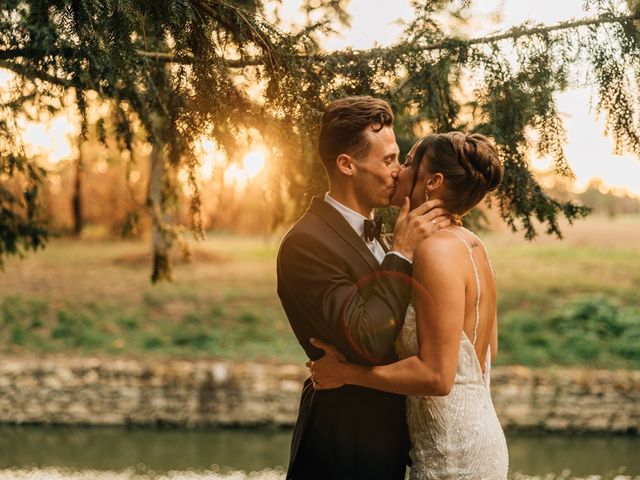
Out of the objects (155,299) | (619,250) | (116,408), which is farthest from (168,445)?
(619,250)

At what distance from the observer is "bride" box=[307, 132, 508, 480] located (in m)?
2.39

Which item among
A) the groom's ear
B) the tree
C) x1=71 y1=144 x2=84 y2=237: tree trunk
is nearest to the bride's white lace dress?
the groom's ear

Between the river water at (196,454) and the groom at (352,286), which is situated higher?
the groom at (352,286)

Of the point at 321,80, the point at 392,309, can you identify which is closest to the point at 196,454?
the point at 321,80

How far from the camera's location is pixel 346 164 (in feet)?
8.96

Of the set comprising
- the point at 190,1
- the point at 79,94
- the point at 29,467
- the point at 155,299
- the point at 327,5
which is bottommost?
the point at 29,467

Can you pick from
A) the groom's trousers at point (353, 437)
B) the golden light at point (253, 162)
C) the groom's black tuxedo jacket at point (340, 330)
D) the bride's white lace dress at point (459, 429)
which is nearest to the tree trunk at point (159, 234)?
the golden light at point (253, 162)

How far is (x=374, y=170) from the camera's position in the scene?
2.71 m

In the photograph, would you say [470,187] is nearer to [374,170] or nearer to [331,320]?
[374,170]

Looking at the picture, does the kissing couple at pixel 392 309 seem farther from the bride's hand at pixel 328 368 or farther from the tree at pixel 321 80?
the tree at pixel 321 80

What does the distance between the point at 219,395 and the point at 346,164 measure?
28.3 ft

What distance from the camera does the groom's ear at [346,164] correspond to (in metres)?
2.72

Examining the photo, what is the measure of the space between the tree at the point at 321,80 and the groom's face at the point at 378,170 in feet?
3.04

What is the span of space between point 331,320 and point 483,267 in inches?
20.7
